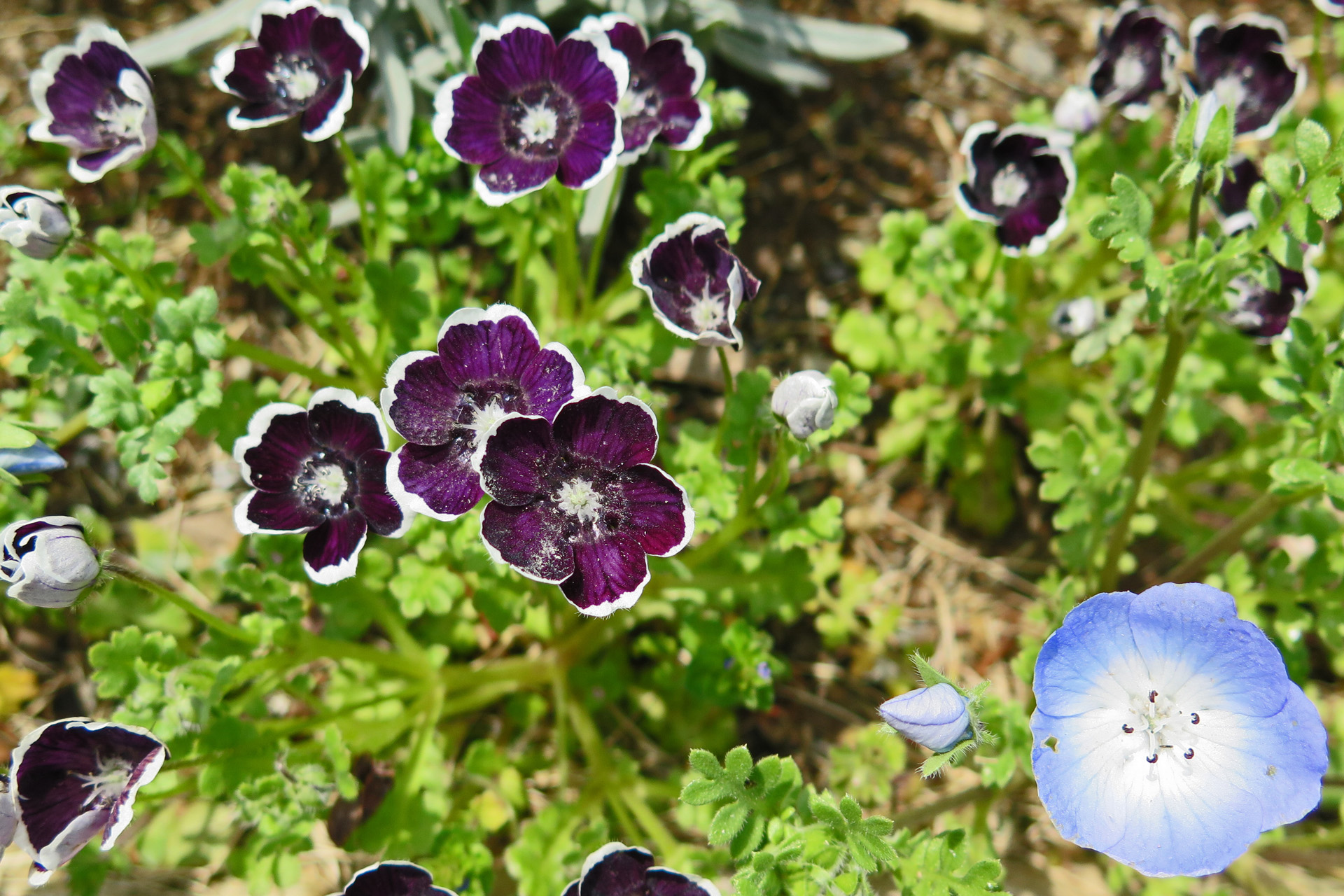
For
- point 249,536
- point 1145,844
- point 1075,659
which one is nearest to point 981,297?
point 1075,659

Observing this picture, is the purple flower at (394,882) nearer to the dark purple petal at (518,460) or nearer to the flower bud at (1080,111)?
the dark purple petal at (518,460)

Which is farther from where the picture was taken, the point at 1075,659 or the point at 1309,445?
the point at 1309,445

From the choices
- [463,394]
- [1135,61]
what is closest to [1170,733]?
[463,394]

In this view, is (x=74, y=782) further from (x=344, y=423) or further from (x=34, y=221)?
(x=34, y=221)

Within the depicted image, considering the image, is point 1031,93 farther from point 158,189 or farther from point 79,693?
point 79,693

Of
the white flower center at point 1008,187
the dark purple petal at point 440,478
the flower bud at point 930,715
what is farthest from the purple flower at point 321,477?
the white flower center at point 1008,187

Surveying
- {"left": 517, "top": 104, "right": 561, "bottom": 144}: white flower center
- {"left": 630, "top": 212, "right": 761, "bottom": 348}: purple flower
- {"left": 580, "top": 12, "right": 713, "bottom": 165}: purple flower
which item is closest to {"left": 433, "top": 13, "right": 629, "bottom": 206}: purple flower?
{"left": 517, "top": 104, "right": 561, "bottom": 144}: white flower center
